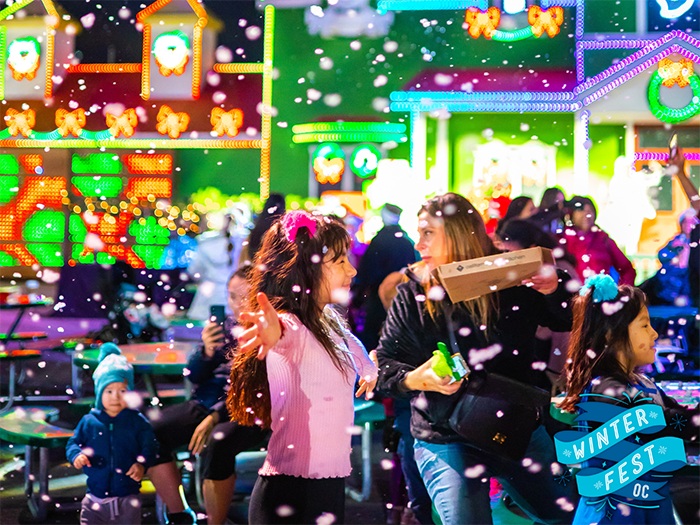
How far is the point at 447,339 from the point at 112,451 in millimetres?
1655

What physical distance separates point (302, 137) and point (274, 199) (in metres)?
6.44

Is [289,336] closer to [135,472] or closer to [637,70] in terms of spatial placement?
[135,472]

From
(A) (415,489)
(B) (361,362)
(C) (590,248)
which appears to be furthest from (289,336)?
(C) (590,248)

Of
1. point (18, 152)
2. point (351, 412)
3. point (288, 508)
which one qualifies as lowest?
point (288, 508)

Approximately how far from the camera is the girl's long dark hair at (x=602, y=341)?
2.19m

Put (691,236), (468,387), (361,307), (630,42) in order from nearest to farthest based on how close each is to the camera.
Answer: (468,387)
(361,307)
(691,236)
(630,42)

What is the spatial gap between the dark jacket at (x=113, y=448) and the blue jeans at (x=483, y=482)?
1.44 meters

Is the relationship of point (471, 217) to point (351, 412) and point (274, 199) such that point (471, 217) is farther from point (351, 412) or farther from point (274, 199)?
point (274, 199)

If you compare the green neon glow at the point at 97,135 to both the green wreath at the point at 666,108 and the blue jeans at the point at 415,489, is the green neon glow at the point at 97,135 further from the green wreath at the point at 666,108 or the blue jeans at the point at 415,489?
the blue jeans at the point at 415,489

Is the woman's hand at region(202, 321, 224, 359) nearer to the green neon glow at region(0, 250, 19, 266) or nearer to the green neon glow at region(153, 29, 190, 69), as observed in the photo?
the green neon glow at region(153, 29, 190, 69)

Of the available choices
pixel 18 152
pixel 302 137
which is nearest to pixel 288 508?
pixel 302 137

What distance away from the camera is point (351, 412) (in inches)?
77.5

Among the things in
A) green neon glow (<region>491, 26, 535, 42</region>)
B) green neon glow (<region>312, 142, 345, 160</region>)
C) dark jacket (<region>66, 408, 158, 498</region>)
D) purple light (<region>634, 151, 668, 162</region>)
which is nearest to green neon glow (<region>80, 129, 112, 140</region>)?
green neon glow (<region>312, 142, 345, 160</region>)

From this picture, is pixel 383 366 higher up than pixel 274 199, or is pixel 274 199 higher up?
pixel 274 199
